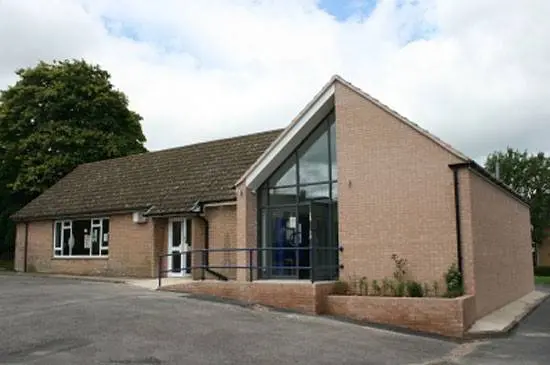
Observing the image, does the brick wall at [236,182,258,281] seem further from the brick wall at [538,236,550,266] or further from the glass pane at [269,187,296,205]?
the brick wall at [538,236,550,266]

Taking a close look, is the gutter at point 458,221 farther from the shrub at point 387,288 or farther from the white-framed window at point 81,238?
the white-framed window at point 81,238

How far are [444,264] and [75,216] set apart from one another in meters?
17.4

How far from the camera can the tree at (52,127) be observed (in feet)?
122

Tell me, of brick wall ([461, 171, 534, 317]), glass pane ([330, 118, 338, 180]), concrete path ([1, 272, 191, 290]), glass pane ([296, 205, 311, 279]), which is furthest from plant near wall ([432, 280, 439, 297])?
concrete path ([1, 272, 191, 290])

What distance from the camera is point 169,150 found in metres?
28.5

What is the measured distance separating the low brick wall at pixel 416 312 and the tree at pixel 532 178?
47757mm

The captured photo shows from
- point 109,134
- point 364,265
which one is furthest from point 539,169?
point 364,265

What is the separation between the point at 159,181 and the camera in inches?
1001

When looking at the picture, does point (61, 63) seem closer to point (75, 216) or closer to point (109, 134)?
point (109, 134)

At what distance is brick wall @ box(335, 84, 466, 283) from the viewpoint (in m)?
14.8

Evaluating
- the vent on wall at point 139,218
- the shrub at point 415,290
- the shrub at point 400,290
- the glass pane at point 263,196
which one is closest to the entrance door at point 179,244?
the vent on wall at point 139,218

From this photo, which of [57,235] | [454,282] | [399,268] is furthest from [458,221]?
[57,235]

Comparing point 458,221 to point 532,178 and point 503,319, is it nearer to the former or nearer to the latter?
point 503,319

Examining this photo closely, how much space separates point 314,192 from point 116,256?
33.7 feet
